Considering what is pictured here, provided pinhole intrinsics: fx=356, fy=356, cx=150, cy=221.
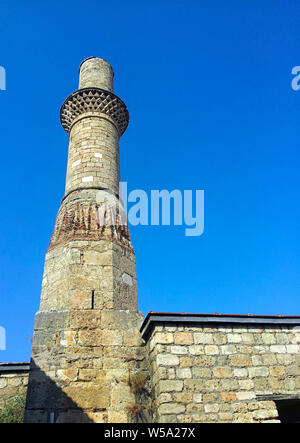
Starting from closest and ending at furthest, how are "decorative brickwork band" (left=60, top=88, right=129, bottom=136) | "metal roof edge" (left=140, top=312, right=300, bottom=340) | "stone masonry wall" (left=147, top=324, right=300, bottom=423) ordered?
"stone masonry wall" (left=147, top=324, right=300, bottom=423)
"metal roof edge" (left=140, top=312, right=300, bottom=340)
"decorative brickwork band" (left=60, top=88, right=129, bottom=136)

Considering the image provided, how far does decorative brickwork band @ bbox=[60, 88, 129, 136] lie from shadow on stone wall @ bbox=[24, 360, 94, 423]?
21.0 feet

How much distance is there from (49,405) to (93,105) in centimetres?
686

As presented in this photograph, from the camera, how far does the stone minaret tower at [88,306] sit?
5.54 meters

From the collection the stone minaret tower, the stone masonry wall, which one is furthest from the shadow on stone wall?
the stone masonry wall

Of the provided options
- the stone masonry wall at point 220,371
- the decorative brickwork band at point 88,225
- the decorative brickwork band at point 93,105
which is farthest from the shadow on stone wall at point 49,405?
the decorative brickwork band at point 93,105

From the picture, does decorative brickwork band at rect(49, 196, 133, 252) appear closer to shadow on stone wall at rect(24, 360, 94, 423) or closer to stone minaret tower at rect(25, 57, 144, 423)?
stone minaret tower at rect(25, 57, 144, 423)

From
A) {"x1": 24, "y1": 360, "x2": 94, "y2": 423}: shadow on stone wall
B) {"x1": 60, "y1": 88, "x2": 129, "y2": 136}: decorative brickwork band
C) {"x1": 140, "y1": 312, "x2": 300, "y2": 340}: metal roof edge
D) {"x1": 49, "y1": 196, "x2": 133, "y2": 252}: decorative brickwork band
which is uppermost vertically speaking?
{"x1": 60, "y1": 88, "x2": 129, "y2": 136}: decorative brickwork band

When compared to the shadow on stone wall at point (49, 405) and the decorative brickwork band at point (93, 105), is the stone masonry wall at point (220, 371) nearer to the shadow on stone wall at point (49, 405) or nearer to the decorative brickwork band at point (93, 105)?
the shadow on stone wall at point (49, 405)

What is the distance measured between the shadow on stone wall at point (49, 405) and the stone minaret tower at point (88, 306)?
0.01m

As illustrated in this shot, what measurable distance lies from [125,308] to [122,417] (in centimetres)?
179

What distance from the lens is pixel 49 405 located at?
5410mm

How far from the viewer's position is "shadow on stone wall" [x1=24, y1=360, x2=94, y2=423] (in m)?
5.34
